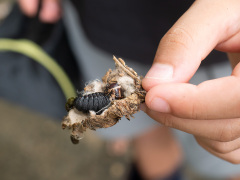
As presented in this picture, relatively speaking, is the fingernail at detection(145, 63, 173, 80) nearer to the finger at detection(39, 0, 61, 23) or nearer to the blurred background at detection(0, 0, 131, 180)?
the finger at detection(39, 0, 61, 23)

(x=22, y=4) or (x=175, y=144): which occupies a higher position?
(x=22, y=4)

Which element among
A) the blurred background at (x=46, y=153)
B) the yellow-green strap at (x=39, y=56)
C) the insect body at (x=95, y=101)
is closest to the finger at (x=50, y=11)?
the yellow-green strap at (x=39, y=56)

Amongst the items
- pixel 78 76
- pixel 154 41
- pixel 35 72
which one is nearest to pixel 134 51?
pixel 154 41

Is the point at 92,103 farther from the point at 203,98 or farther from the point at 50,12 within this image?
the point at 50,12

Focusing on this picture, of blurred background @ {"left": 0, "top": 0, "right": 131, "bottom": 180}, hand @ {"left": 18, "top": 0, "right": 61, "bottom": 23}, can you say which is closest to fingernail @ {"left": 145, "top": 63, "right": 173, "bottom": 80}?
hand @ {"left": 18, "top": 0, "right": 61, "bottom": 23}

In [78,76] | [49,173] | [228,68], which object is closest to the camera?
[228,68]

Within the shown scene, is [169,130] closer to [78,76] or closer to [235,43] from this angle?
[78,76]
